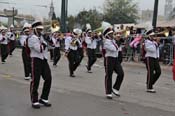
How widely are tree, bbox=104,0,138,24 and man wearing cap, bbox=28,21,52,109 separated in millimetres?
61019

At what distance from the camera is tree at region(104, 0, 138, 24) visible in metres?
71.9

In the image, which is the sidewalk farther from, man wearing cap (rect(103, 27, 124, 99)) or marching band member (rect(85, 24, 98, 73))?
man wearing cap (rect(103, 27, 124, 99))

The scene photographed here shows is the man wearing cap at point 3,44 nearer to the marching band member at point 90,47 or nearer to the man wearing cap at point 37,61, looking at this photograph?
the marching band member at point 90,47

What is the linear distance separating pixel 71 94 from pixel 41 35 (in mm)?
2345

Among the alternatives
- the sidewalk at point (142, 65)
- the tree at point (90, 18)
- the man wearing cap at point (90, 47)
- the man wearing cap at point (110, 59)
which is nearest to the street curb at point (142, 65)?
the sidewalk at point (142, 65)

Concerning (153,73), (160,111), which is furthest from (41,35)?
(153,73)

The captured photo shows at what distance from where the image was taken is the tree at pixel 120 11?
71938 millimetres

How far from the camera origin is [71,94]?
11391 mm

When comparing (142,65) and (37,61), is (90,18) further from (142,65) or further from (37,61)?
(37,61)

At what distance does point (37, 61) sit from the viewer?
9391mm

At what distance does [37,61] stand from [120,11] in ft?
214

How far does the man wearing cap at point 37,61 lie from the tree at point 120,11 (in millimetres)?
61019

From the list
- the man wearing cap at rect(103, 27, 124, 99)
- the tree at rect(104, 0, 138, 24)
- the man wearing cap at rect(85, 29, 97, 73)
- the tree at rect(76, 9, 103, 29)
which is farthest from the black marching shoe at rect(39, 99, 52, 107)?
the tree at rect(104, 0, 138, 24)

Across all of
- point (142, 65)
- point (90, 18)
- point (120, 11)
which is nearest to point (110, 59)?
point (142, 65)
